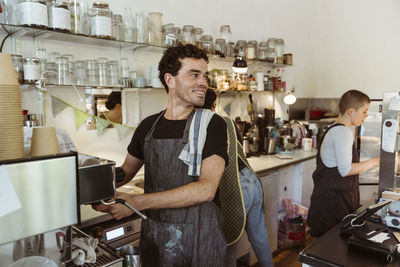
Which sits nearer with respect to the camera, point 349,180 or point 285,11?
point 349,180

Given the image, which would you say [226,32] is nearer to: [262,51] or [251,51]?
[251,51]

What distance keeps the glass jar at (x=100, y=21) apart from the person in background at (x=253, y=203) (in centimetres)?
92

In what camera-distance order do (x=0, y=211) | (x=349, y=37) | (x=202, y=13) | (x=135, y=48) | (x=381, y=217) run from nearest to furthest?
(x=0, y=211), (x=381, y=217), (x=135, y=48), (x=202, y=13), (x=349, y=37)

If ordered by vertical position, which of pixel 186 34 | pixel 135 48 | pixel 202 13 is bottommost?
pixel 135 48

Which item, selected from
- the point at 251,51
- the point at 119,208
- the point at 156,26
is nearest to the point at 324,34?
the point at 251,51

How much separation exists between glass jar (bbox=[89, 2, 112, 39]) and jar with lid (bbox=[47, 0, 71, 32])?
0.66 feet

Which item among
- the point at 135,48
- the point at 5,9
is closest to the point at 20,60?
the point at 5,9

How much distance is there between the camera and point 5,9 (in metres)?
2.01

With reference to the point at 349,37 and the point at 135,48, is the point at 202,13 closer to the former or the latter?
the point at 135,48

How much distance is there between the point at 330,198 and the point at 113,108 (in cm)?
194

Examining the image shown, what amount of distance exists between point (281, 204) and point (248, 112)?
1271mm

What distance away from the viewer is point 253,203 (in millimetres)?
2381

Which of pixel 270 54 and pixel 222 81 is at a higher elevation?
pixel 270 54

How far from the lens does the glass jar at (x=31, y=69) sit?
2.10 meters
